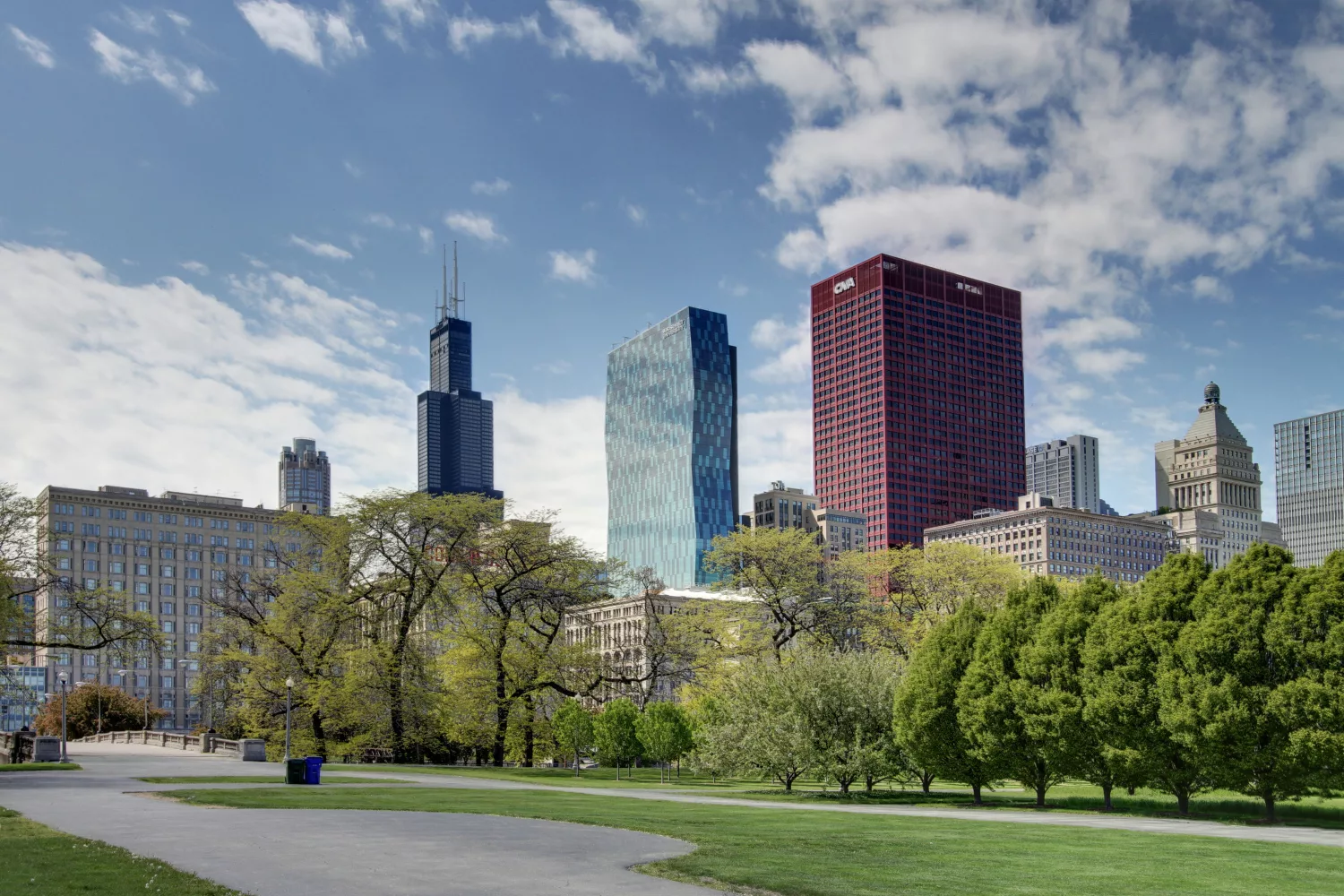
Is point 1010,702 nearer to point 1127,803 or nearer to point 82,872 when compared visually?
point 1127,803

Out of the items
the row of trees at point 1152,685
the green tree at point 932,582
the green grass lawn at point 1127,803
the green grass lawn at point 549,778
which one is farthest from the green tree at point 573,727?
the row of trees at point 1152,685

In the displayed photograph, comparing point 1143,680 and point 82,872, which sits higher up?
point 1143,680

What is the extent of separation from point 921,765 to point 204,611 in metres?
174

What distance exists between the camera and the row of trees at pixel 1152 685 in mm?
38281

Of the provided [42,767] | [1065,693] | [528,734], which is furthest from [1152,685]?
[42,767]

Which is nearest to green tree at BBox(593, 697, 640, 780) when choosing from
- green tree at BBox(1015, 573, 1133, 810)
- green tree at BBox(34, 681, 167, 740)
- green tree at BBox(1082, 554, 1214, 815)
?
green tree at BBox(1015, 573, 1133, 810)

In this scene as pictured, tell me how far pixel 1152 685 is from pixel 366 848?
97.5ft

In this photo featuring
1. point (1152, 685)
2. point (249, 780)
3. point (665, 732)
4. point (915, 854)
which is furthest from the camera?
point (665, 732)

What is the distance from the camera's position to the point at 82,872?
1922cm

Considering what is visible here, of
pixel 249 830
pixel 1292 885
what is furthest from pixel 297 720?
pixel 1292 885

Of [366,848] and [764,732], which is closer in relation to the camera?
[366,848]

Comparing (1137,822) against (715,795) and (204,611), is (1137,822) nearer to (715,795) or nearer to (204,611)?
(715,795)

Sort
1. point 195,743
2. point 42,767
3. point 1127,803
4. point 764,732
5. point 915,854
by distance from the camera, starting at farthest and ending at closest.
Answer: point 195,743 < point 42,767 < point 764,732 < point 1127,803 < point 915,854

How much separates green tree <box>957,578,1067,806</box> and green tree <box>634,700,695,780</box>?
24797mm
